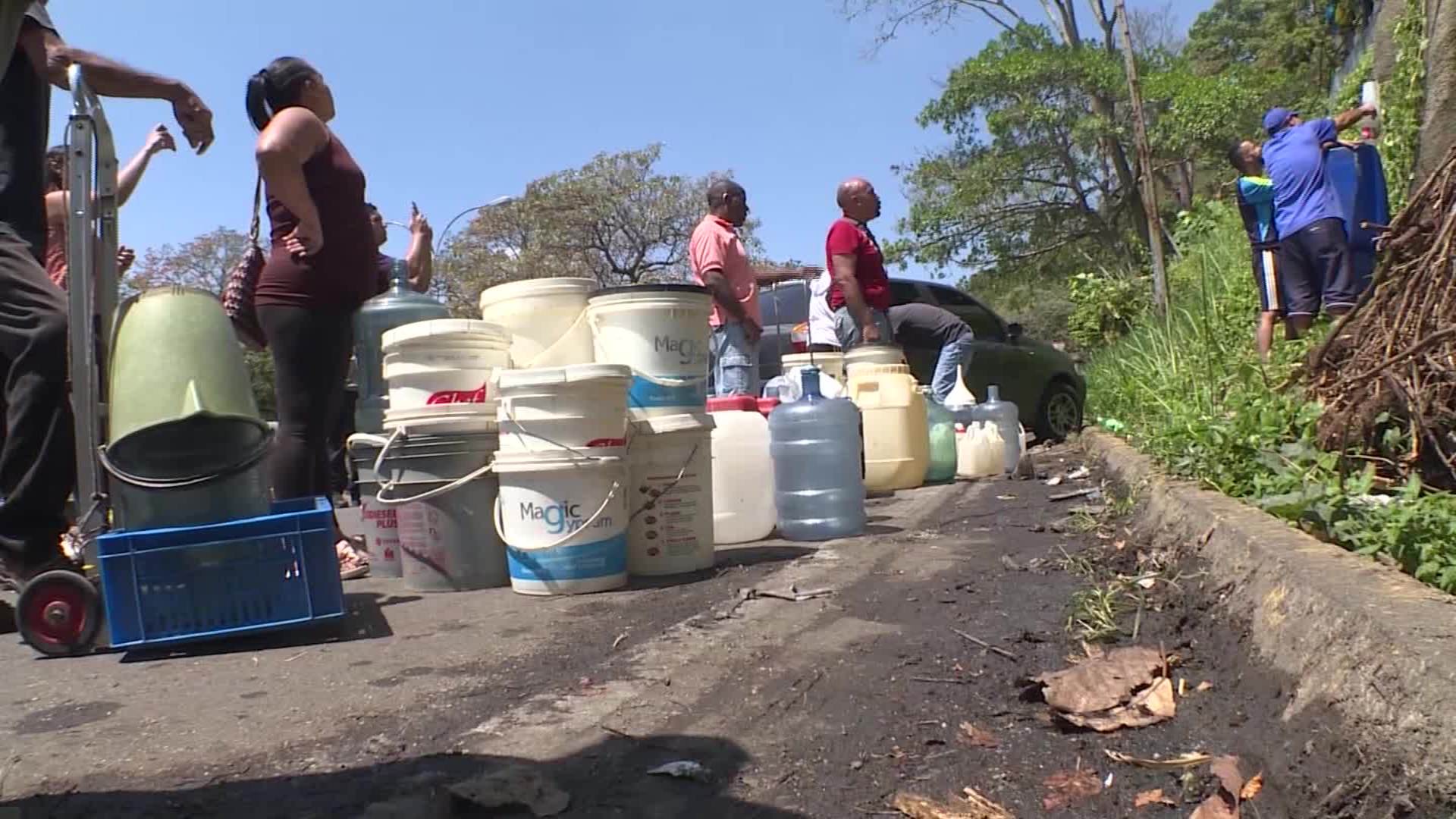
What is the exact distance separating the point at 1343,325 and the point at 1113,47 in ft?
66.7

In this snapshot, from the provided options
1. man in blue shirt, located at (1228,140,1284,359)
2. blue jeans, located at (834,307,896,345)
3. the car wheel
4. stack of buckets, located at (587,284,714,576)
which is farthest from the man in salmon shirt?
the car wheel

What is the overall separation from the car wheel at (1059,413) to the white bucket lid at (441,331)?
24.3 ft

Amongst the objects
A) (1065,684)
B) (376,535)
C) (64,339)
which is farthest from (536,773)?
(376,535)

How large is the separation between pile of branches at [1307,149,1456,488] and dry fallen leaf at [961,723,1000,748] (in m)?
1.34

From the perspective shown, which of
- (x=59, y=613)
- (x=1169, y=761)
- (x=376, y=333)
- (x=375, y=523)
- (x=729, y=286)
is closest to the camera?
(x=1169, y=761)

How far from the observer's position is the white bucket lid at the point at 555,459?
Answer: 3.18 m

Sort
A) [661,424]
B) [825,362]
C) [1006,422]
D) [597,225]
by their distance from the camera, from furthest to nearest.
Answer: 1. [597,225]
2. [1006,422]
3. [825,362]
4. [661,424]

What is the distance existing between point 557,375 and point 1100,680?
1.84 meters

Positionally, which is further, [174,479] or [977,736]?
[174,479]

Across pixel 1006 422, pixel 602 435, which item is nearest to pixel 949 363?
pixel 1006 422

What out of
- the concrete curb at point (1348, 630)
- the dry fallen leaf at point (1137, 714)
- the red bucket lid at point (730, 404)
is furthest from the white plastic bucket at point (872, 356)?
the dry fallen leaf at point (1137, 714)

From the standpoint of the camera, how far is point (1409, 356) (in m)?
2.68

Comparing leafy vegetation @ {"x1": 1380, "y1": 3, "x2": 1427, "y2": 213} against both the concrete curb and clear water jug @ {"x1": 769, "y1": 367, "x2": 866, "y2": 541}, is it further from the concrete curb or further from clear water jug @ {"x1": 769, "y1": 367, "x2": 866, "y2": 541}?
the concrete curb

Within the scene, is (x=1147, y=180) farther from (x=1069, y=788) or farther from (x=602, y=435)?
(x=1069, y=788)
